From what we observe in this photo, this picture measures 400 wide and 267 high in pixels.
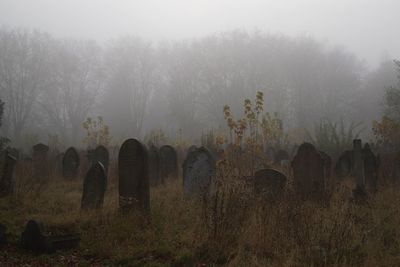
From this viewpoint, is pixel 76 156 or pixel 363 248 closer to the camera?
pixel 363 248

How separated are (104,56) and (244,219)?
4243 cm

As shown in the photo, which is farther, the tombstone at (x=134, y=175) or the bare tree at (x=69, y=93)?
the bare tree at (x=69, y=93)

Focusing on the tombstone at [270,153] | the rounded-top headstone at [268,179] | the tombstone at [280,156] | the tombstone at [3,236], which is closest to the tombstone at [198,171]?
the rounded-top headstone at [268,179]

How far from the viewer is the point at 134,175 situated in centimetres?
714

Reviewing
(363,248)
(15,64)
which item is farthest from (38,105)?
(363,248)

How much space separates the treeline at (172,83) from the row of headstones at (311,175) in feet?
90.9

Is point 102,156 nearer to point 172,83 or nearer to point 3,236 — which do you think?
point 3,236

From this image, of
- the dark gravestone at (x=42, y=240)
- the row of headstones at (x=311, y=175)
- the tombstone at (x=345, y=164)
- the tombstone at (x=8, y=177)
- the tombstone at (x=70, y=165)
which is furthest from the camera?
the tombstone at (x=70, y=165)

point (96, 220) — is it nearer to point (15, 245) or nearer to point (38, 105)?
point (15, 245)

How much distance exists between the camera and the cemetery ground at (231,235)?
15.2 ft

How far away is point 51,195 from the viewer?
370 inches

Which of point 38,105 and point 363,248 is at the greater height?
point 38,105

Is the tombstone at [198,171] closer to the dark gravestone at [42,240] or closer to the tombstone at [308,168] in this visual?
the tombstone at [308,168]

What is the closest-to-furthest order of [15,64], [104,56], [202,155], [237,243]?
1. [237,243]
2. [202,155]
3. [15,64]
4. [104,56]
